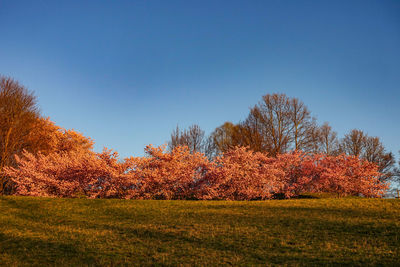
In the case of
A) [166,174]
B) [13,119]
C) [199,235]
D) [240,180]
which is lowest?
[199,235]

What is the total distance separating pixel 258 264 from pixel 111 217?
6720mm

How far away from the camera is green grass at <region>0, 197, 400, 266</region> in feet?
20.0

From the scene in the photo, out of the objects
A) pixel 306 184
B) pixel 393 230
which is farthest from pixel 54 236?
pixel 306 184

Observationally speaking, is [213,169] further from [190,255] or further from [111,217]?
[190,255]

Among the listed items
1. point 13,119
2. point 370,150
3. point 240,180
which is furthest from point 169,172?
point 370,150

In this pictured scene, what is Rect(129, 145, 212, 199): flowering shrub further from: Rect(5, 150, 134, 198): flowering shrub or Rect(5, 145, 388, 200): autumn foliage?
Rect(5, 150, 134, 198): flowering shrub

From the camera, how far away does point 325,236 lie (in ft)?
24.1

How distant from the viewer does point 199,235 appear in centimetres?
766

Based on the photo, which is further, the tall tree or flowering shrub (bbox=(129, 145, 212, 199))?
the tall tree

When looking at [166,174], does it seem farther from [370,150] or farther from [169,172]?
[370,150]

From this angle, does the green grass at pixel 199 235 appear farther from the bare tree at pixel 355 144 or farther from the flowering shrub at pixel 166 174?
the bare tree at pixel 355 144

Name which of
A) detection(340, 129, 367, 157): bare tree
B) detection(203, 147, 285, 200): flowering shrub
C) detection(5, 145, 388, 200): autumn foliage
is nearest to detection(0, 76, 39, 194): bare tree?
detection(5, 145, 388, 200): autumn foliage

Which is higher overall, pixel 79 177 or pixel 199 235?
pixel 79 177

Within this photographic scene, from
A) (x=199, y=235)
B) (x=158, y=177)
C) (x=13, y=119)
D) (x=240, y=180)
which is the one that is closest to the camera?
(x=199, y=235)
